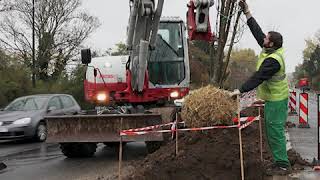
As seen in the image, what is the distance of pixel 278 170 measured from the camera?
24.6 feet

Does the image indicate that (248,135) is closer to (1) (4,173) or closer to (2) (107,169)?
(2) (107,169)

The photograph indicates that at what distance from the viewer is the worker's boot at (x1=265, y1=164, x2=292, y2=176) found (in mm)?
7328

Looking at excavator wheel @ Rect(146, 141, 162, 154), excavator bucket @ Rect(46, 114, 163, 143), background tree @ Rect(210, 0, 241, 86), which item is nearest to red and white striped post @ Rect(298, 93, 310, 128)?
background tree @ Rect(210, 0, 241, 86)

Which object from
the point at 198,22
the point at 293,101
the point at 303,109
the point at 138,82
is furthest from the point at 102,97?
the point at 293,101

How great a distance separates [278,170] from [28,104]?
11109 millimetres

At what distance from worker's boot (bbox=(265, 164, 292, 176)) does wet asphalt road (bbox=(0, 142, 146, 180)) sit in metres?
2.96

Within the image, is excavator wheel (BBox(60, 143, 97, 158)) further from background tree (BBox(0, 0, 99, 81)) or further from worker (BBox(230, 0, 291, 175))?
background tree (BBox(0, 0, 99, 81))

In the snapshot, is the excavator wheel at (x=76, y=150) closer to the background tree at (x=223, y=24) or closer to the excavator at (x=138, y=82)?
the excavator at (x=138, y=82)

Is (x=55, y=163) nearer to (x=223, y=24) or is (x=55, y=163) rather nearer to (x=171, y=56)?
(x=171, y=56)

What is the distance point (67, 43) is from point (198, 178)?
135 ft

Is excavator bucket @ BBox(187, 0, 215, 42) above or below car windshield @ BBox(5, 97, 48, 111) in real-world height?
above

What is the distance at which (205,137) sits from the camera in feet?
27.6

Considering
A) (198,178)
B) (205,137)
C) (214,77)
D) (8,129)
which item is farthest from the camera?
(214,77)

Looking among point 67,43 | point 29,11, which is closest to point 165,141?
point 29,11
